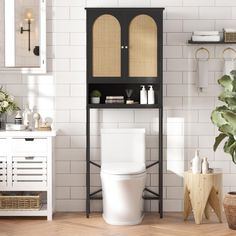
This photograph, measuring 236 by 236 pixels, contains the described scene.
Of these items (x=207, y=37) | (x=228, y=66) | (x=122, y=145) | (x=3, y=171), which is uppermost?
(x=207, y=37)

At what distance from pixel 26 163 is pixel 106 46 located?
1.42 m

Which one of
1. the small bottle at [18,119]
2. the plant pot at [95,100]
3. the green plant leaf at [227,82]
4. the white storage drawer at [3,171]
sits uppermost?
the green plant leaf at [227,82]

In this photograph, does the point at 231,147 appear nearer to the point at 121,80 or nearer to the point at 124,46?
the point at 121,80

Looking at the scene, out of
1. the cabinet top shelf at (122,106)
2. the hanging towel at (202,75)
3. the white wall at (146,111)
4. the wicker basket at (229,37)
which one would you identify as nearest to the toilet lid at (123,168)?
the white wall at (146,111)

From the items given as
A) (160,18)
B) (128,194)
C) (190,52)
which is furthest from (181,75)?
(128,194)

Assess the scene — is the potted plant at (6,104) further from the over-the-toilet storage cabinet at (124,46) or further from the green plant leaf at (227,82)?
the green plant leaf at (227,82)

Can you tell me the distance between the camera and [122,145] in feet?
19.7

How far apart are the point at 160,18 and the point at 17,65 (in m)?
1.60

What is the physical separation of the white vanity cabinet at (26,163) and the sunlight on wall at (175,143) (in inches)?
49.8

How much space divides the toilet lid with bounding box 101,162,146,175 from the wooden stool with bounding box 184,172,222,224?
49 centimetres

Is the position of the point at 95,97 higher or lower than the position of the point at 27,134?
higher

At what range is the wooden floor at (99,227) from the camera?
5.25m

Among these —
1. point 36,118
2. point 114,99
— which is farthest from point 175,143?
point 36,118

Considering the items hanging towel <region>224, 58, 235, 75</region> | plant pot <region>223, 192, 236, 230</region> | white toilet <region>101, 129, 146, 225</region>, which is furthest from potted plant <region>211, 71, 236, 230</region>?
white toilet <region>101, 129, 146, 225</region>
